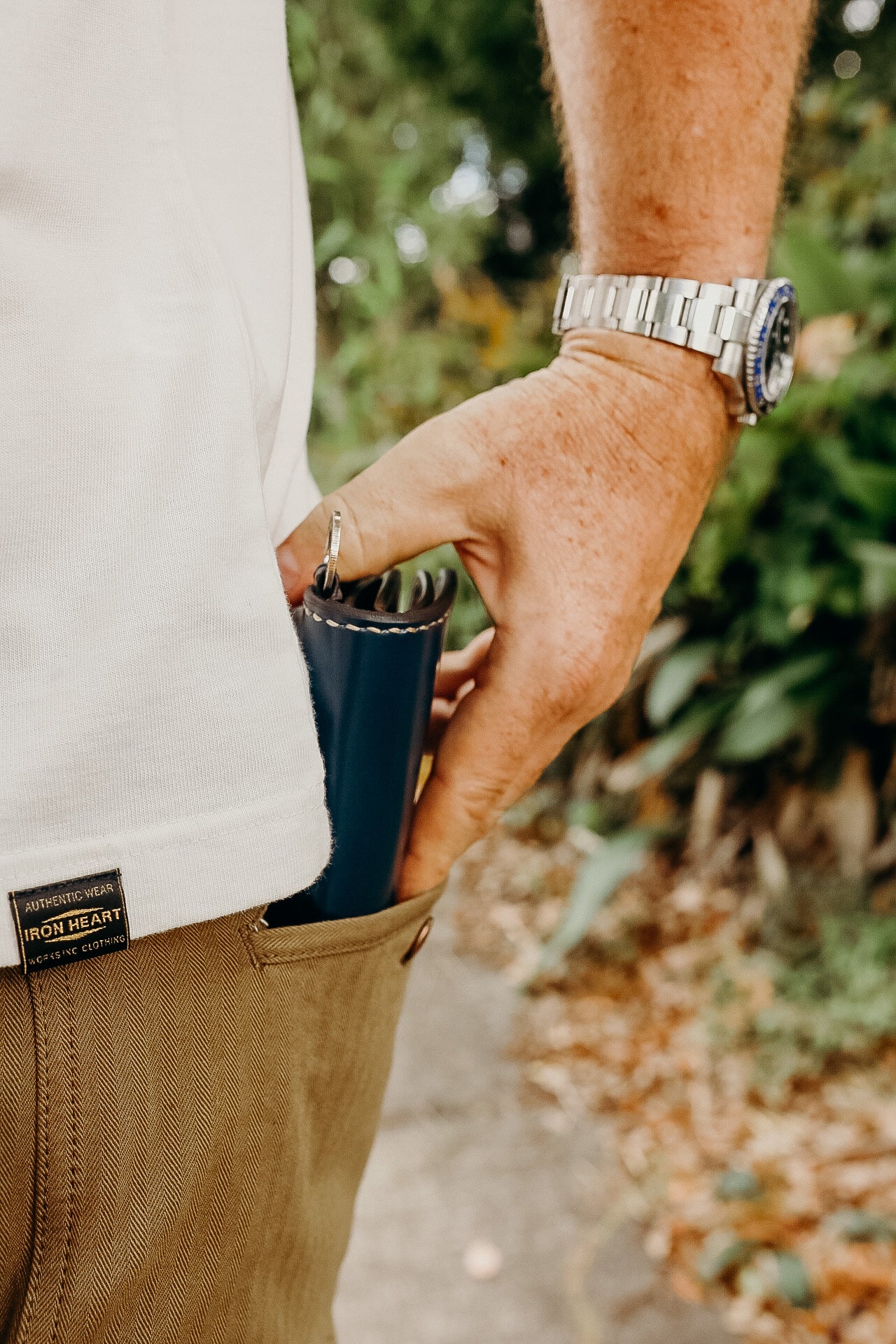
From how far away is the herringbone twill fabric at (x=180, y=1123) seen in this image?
0.64 m

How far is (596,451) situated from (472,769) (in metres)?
0.32

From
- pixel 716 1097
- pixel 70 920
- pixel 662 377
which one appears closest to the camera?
pixel 70 920

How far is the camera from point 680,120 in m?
0.89

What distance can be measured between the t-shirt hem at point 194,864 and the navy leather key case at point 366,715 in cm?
9

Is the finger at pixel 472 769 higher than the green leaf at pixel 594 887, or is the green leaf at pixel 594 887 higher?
the finger at pixel 472 769

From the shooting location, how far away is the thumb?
837mm

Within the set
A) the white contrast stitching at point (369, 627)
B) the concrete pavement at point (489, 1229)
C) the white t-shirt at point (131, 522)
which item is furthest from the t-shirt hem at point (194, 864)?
the concrete pavement at point (489, 1229)

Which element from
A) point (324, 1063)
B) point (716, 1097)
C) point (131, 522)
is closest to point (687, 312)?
point (131, 522)

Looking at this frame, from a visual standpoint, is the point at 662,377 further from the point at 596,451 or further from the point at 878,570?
the point at 878,570

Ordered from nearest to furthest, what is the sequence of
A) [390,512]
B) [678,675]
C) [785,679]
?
1. [390,512]
2. [785,679]
3. [678,675]

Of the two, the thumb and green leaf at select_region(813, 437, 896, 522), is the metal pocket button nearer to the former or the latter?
the thumb

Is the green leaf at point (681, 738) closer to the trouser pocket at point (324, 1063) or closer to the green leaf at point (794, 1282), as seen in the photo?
the green leaf at point (794, 1282)

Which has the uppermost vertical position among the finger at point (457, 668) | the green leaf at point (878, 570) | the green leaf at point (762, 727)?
the finger at point (457, 668)

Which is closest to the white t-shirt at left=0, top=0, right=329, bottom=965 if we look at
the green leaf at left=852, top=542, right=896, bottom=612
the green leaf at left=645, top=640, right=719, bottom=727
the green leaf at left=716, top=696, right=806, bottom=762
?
the green leaf at left=852, top=542, right=896, bottom=612
